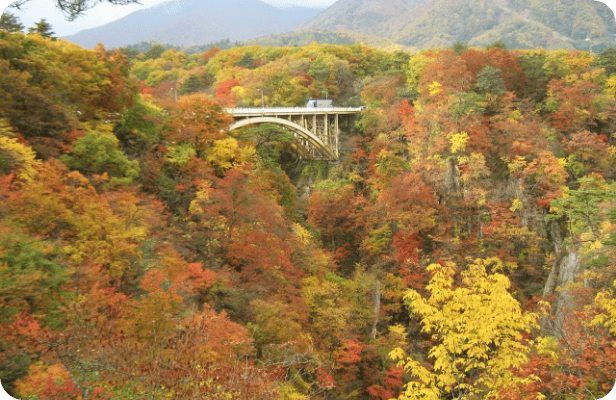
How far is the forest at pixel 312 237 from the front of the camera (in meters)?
6.12

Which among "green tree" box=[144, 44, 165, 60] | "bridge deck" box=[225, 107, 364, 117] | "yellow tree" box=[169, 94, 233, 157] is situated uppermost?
"green tree" box=[144, 44, 165, 60]

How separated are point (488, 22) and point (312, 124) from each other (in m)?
42.1

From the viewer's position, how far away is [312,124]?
1113 inches

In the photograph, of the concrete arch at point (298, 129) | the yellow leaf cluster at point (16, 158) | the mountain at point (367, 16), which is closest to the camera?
the yellow leaf cluster at point (16, 158)

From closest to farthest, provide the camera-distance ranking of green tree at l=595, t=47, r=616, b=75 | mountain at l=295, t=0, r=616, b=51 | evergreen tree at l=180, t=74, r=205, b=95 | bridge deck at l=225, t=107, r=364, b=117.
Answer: bridge deck at l=225, t=107, r=364, b=117 < green tree at l=595, t=47, r=616, b=75 < evergreen tree at l=180, t=74, r=205, b=95 < mountain at l=295, t=0, r=616, b=51

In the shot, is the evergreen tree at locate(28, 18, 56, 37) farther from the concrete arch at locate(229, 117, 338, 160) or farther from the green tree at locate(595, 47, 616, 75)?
the green tree at locate(595, 47, 616, 75)

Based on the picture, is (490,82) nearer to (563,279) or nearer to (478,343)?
(563,279)

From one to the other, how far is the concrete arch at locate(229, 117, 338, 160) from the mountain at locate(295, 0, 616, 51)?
16.4 m

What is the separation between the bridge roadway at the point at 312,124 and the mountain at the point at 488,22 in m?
16.3

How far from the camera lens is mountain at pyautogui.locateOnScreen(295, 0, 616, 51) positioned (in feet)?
121

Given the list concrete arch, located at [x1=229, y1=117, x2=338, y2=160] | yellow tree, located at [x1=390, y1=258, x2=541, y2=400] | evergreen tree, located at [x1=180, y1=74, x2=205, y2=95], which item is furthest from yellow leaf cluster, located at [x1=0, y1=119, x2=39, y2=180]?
evergreen tree, located at [x1=180, y1=74, x2=205, y2=95]

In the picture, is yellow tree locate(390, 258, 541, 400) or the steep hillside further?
the steep hillside

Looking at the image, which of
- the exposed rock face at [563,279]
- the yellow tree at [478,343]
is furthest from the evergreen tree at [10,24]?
the exposed rock face at [563,279]

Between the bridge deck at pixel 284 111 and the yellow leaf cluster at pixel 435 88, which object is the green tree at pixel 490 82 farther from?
the bridge deck at pixel 284 111
